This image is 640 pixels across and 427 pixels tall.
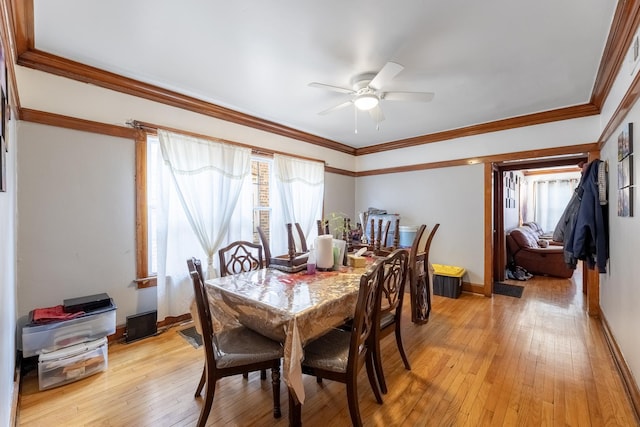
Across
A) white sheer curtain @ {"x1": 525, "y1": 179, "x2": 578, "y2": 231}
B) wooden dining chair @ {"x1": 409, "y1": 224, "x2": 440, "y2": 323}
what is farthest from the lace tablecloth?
white sheer curtain @ {"x1": 525, "y1": 179, "x2": 578, "y2": 231}

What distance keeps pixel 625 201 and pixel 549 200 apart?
6.87 metres

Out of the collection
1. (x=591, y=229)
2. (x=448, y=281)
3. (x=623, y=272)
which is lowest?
(x=448, y=281)

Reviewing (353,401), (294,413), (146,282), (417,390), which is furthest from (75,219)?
(417,390)

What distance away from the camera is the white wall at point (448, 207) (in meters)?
4.02

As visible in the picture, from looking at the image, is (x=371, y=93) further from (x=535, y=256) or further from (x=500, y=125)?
(x=535, y=256)

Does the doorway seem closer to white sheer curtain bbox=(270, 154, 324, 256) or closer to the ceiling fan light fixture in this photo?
the ceiling fan light fixture

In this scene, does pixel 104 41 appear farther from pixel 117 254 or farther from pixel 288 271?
pixel 288 271

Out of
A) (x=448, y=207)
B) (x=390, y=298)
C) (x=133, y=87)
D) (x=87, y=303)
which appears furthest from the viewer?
(x=448, y=207)

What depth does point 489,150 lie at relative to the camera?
3.91 meters

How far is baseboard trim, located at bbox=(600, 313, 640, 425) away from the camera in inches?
67.4

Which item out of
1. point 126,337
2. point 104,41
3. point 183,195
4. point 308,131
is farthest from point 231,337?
point 308,131

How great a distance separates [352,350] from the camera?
1.48 metres

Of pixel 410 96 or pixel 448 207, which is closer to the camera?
pixel 410 96

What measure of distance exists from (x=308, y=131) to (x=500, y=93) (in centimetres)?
252
